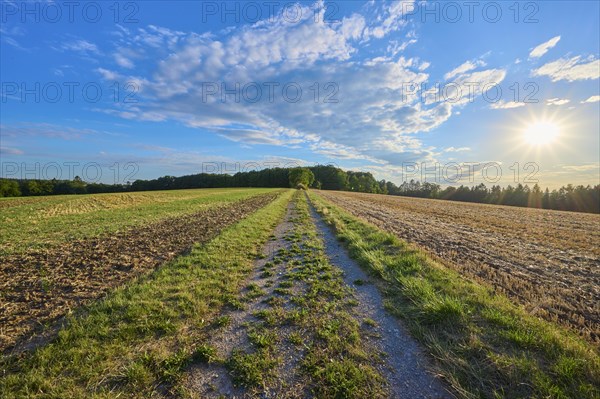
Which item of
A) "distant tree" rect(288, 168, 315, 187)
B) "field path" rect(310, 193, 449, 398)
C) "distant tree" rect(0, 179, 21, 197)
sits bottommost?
"field path" rect(310, 193, 449, 398)

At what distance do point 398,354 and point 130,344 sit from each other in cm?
461

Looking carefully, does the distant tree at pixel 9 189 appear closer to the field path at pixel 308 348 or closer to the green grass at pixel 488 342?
the field path at pixel 308 348

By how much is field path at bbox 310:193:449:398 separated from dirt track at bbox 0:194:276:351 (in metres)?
6.51

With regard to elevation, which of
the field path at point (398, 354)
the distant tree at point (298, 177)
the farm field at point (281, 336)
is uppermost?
the distant tree at point (298, 177)

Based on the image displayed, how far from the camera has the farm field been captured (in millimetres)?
3305

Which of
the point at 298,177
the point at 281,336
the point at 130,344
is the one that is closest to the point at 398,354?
the point at 281,336

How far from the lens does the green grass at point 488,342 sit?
3199 mm

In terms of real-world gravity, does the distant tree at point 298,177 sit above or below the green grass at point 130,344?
above

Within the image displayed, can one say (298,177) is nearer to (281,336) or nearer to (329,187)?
(329,187)

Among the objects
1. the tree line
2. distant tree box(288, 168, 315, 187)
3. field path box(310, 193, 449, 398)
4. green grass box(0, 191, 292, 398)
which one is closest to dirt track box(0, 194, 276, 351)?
green grass box(0, 191, 292, 398)

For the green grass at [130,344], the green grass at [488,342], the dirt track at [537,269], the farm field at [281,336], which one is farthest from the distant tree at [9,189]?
the green grass at [488,342]

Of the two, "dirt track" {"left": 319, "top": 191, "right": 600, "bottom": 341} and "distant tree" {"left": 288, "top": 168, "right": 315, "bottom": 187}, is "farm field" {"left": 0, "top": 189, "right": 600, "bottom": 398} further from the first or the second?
"distant tree" {"left": 288, "top": 168, "right": 315, "bottom": 187}

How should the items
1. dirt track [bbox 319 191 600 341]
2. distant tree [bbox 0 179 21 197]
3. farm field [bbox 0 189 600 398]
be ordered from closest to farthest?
1. farm field [bbox 0 189 600 398]
2. dirt track [bbox 319 191 600 341]
3. distant tree [bbox 0 179 21 197]

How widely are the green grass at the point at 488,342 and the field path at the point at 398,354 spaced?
8.1 inches
